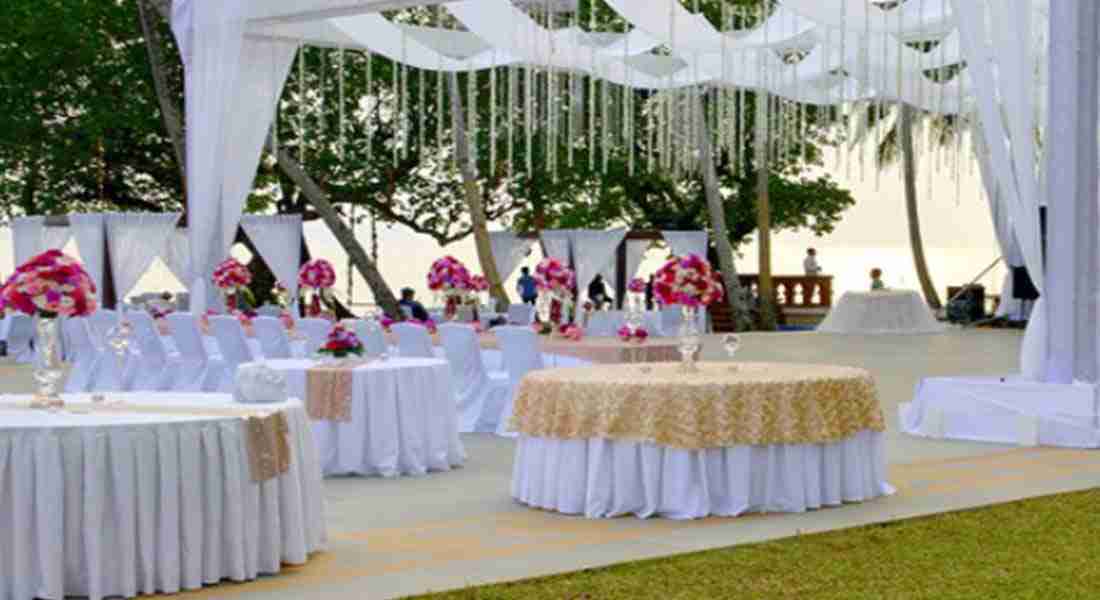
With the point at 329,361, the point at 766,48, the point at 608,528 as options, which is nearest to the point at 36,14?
the point at 766,48

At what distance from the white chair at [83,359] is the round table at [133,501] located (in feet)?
30.6

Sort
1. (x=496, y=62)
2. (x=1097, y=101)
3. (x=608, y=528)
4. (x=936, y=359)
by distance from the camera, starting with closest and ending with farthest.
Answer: (x=608, y=528)
(x=1097, y=101)
(x=496, y=62)
(x=936, y=359)

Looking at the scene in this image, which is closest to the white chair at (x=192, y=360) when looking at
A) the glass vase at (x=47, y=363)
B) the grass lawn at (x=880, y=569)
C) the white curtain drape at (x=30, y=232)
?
the glass vase at (x=47, y=363)

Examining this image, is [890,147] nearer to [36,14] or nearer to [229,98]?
[36,14]

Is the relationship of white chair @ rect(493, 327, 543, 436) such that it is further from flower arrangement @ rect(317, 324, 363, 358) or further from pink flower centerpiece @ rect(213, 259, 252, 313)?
pink flower centerpiece @ rect(213, 259, 252, 313)

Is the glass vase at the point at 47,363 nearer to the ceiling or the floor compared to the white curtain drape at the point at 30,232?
nearer to the floor

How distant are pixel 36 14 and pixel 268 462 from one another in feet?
70.8

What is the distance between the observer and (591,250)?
83.3ft

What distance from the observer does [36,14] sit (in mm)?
26484

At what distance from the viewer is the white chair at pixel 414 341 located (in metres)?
12.3

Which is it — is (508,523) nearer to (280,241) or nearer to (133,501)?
(133,501)

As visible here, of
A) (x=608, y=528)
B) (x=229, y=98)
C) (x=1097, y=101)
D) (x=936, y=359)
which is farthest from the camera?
(x=936, y=359)

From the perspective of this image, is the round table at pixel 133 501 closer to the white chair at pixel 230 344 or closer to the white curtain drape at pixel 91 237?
the white chair at pixel 230 344

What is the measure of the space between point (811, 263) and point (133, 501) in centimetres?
2481
